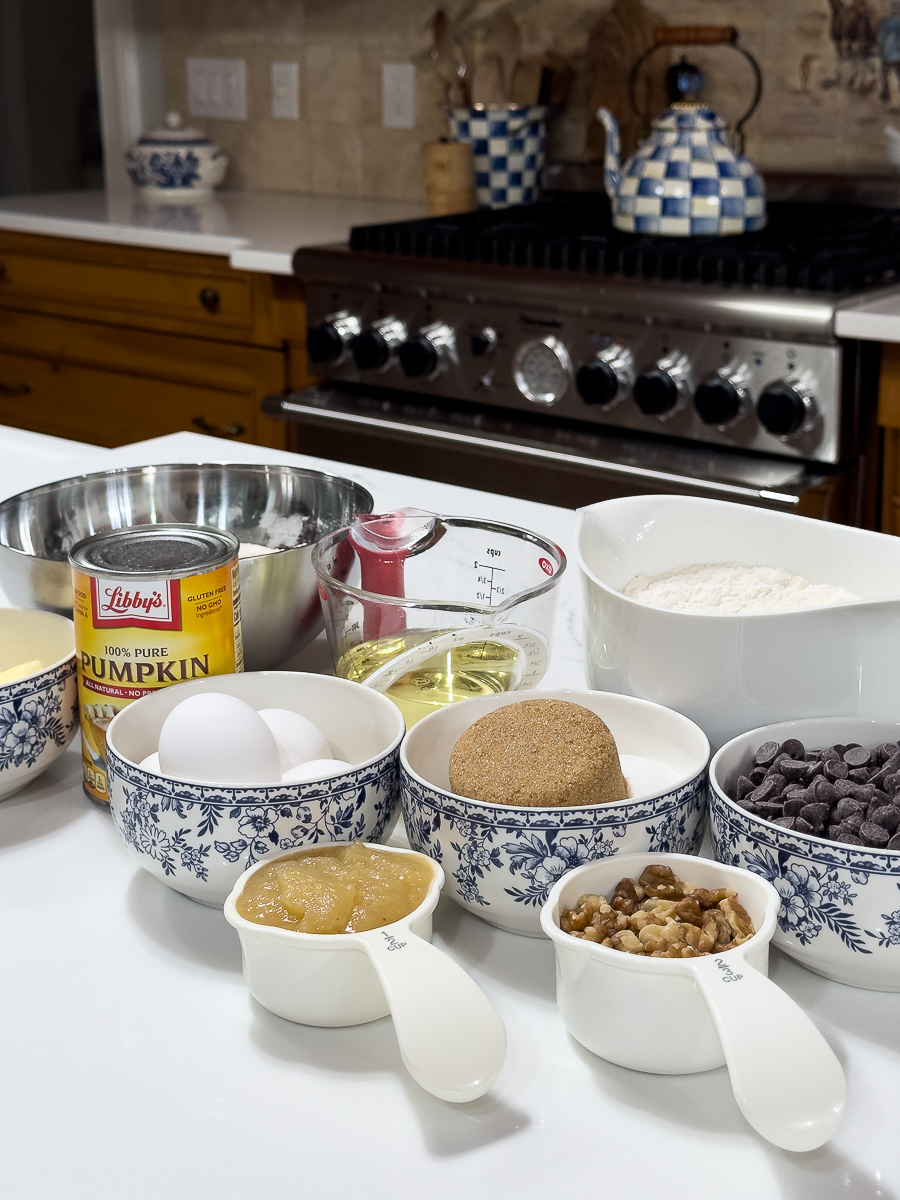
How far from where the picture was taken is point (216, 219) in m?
2.76

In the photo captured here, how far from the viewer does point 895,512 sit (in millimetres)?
1861

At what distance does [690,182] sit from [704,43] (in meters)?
0.40

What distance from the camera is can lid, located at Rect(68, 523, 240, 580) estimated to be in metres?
0.65

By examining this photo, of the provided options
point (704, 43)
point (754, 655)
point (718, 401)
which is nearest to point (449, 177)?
point (704, 43)

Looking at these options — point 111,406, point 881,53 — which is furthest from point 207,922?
point 111,406

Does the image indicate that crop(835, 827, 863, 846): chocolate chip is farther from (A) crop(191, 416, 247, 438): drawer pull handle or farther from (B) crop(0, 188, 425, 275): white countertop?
(A) crop(191, 416, 247, 438): drawer pull handle

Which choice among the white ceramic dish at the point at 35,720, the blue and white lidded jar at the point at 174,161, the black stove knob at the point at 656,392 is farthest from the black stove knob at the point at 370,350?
the white ceramic dish at the point at 35,720

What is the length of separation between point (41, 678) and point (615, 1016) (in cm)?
37

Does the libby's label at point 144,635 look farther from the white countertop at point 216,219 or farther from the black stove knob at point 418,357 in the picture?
the white countertop at point 216,219

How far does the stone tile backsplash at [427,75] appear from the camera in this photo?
91.4 inches

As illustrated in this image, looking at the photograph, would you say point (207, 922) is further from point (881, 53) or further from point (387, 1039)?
point (881, 53)

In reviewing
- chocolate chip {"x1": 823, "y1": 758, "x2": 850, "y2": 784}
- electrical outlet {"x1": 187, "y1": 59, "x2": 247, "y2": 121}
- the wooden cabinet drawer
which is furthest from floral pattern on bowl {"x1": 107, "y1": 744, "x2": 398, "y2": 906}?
electrical outlet {"x1": 187, "y1": 59, "x2": 247, "y2": 121}

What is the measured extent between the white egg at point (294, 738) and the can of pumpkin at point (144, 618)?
5 cm

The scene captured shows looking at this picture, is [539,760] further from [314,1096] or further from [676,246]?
[676,246]
